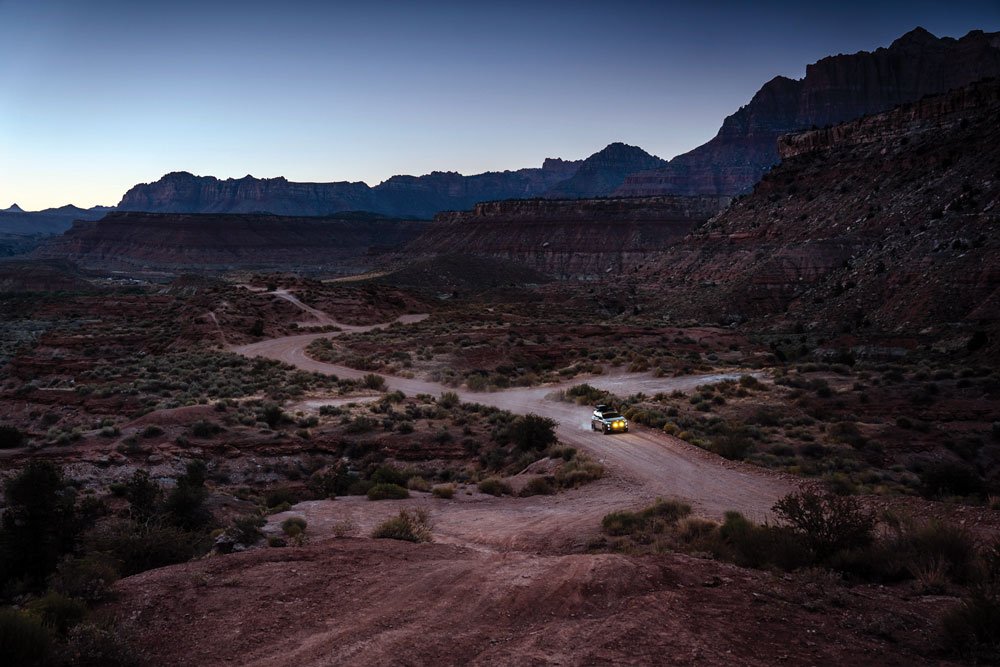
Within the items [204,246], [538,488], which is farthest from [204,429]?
[204,246]

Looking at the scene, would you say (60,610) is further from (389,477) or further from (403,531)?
(389,477)

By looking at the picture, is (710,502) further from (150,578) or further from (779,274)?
(779,274)

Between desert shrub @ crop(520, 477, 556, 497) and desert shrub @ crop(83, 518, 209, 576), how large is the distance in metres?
8.79

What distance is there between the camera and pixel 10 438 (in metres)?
21.7

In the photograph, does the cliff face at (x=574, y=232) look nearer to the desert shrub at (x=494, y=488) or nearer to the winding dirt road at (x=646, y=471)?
the winding dirt road at (x=646, y=471)

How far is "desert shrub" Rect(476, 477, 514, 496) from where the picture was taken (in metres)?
18.0

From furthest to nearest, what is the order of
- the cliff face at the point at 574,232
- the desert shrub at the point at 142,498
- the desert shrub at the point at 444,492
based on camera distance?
the cliff face at the point at 574,232 → the desert shrub at the point at 444,492 → the desert shrub at the point at 142,498

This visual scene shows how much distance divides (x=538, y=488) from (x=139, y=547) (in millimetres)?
10186

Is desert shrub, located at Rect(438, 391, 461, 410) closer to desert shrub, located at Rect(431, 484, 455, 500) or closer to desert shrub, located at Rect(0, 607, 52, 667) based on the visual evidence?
desert shrub, located at Rect(431, 484, 455, 500)

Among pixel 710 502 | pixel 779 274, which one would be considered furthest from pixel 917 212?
pixel 710 502

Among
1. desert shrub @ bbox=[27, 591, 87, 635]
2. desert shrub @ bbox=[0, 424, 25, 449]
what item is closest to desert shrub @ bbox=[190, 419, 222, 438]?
desert shrub @ bbox=[0, 424, 25, 449]

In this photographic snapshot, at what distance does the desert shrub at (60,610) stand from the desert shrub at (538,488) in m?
11.5

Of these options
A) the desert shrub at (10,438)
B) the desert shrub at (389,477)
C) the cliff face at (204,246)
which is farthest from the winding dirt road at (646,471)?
the cliff face at (204,246)

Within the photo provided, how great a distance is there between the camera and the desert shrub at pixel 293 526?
13250mm
